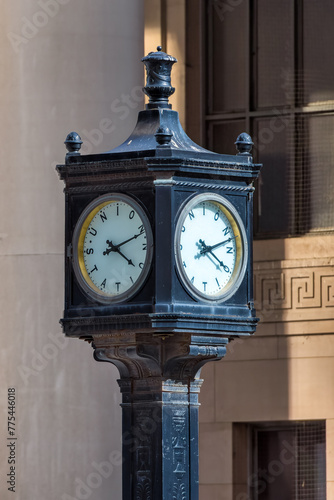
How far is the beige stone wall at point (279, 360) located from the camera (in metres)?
15.6

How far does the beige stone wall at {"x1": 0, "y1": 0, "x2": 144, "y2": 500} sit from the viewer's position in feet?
48.0

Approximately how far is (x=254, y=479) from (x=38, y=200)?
3.66 meters

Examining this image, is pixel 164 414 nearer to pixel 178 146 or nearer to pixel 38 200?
pixel 178 146

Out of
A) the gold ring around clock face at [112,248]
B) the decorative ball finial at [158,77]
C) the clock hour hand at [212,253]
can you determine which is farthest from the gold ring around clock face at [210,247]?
the decorative ball finial at [158,77]

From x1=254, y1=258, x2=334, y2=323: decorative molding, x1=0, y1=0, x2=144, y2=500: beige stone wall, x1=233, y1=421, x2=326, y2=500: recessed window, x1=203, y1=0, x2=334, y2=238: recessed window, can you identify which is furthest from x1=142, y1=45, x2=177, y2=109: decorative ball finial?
x1=233, y1=421, x2=326, y2=500: recessed window

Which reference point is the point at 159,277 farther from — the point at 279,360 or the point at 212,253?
the point at 279,360

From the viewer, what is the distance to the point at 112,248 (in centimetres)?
930

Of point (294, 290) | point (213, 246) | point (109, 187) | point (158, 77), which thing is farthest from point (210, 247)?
point (294, 290)

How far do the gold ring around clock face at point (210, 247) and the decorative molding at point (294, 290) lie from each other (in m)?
6.35

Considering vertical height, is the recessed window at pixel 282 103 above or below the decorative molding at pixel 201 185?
above

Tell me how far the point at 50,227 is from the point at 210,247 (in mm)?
5864

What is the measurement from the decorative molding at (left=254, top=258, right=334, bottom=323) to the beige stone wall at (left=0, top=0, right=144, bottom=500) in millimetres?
2003

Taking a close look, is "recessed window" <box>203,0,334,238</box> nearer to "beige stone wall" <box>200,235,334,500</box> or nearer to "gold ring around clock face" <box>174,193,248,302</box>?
"beige stone wall" <box>200,235,334,500</box>

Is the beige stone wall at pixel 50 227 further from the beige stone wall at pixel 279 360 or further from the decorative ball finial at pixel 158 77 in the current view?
the decorative ball finial at pixel 158 77
